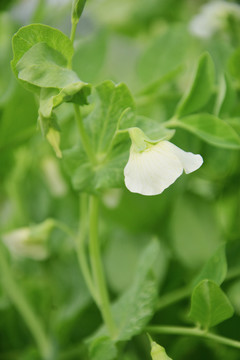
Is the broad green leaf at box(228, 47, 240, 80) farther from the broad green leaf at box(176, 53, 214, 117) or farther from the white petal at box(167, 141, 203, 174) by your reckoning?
the white petal at box(167, 141, 203, 174)

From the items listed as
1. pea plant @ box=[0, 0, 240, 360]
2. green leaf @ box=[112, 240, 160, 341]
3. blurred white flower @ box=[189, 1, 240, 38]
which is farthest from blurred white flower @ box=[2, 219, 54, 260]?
blurred white flower @ box=[189, 1, 240, 38]

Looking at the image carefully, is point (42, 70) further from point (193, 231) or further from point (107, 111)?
point (193, 231)

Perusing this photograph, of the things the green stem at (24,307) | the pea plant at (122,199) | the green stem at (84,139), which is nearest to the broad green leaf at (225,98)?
the pea plant at (122,199)

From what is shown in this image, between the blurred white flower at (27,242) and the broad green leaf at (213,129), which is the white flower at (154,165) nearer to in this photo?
the broad green leaf at (213,129)

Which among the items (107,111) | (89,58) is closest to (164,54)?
(89,58)

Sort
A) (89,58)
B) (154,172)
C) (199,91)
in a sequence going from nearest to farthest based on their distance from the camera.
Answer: (154,172), (199,91), (89,58)

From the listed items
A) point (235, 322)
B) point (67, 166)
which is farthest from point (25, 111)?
point (235, 322)

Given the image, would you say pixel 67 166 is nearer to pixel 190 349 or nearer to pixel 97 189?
pixel 97 189
